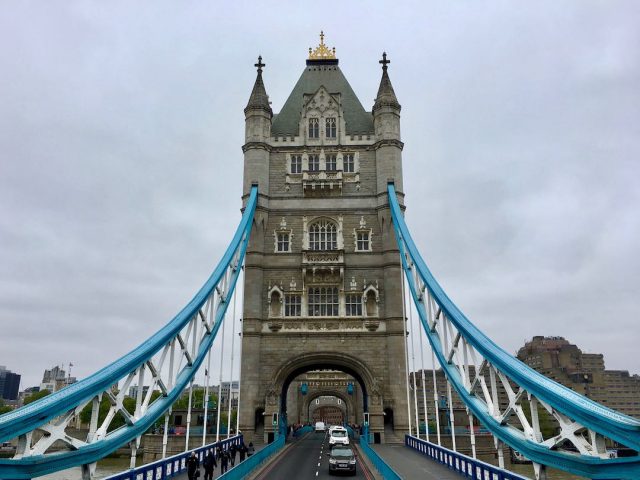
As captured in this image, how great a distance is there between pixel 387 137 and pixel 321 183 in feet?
19.5

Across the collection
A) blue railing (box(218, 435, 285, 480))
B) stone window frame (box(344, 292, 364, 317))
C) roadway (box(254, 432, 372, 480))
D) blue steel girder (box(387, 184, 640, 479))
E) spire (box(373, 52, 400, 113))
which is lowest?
roadway (box(254, 432, 372, 480))

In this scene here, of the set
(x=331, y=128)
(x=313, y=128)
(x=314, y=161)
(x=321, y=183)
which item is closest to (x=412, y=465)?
(x=321, y=183)

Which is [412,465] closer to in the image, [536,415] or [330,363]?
[536,415]

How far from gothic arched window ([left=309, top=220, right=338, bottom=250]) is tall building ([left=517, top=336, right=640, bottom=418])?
340ft

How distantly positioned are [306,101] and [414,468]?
29.0 meters

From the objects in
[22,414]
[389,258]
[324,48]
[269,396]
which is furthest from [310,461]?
[324,48]

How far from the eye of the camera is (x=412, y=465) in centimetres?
2200

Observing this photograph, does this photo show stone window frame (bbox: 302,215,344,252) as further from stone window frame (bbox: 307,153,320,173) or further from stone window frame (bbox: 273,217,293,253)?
stone window frame (bbox: 307,153,320,173)

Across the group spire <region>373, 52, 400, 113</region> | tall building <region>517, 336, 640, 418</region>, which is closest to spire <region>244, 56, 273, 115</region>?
spire <region>373, 52, 400, 113</region>

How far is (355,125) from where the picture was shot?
41125 millimetres

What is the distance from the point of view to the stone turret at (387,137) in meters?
38.3

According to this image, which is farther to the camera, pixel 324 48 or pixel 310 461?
pixel 324 48

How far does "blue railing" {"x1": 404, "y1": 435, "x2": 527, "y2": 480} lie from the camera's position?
569 inches

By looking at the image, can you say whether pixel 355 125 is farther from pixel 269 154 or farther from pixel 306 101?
pixel 269 154
